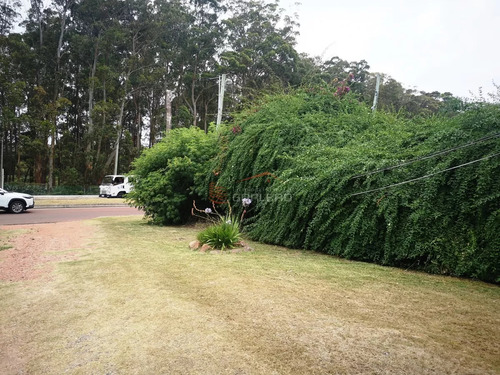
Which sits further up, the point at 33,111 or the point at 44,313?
the point at 33,111

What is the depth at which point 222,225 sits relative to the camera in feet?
22.6

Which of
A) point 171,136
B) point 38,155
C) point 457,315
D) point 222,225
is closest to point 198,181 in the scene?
point 171,136

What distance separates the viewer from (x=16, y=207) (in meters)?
14.8

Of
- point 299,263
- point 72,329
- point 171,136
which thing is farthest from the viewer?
point 171,136

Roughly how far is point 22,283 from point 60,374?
2.66m

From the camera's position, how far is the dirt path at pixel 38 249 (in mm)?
5227

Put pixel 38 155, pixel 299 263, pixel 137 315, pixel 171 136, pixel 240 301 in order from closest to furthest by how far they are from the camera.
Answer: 1. pixel 137 315
2. pixel 240 301
3. pixel 299 263
4. pixel 171 136
5. pixel 38 155

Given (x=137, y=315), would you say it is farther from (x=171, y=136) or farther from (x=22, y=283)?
(x=171, y=136)

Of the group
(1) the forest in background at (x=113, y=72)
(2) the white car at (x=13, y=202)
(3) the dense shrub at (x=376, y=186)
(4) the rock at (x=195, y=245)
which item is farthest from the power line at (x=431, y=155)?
(1) the forest in background at (x=113, y=72)

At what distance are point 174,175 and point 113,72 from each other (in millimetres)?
24345

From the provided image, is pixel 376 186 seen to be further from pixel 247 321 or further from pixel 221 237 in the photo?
pixel 247 321

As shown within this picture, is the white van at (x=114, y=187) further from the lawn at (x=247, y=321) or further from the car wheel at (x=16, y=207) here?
the lawn at (x=247, y=321)

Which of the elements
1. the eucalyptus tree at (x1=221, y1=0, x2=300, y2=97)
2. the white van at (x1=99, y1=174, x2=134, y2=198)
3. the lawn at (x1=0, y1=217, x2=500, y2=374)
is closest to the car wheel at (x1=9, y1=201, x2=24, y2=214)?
the white van at (x1=99, y1=174, x2=134, y2=198)

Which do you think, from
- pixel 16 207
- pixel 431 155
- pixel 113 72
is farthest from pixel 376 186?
pixel 113 72
